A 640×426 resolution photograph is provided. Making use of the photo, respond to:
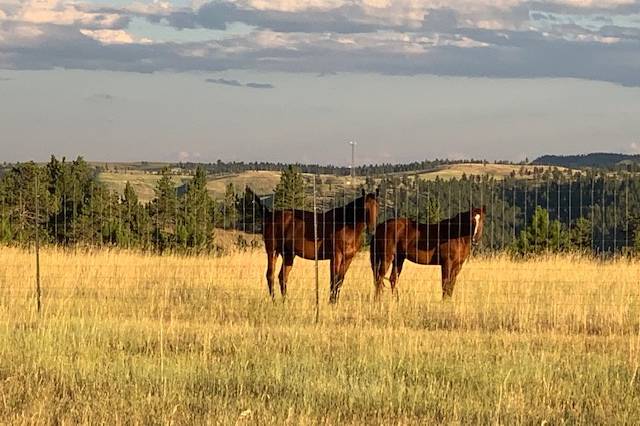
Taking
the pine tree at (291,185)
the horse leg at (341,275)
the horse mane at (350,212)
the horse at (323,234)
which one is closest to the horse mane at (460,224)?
the horse at (323,234)

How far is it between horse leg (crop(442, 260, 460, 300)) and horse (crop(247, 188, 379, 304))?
5.17ft

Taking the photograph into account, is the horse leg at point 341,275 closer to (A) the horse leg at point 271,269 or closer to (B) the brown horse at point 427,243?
(B) the brown horse at point 427,243

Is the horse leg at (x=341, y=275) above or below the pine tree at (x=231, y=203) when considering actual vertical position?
below

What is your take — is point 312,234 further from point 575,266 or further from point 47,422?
point 47,422

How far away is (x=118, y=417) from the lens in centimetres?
725

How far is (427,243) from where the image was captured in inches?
682

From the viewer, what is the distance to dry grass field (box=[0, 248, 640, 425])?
7715mm

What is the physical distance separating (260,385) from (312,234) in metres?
8.23

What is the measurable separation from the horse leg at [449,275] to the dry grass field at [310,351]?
303 millimetres

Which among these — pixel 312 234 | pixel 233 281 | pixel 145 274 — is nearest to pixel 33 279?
pixel 145 274

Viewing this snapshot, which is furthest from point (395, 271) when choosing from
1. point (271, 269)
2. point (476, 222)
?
point (271, 269)

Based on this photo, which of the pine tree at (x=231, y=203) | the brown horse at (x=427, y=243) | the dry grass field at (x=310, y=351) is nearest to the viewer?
the dry grass field at (x=310, y=351)

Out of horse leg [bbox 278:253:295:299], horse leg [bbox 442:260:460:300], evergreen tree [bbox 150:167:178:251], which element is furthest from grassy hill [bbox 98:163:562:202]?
horse leg [bbox 442:260:460:300]

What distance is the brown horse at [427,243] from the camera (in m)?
16.9
